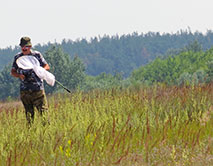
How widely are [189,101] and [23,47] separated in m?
3.29

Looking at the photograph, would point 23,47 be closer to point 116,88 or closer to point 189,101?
point 189,101

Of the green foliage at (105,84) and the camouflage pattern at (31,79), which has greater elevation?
the camouflage pattern at (31,79)

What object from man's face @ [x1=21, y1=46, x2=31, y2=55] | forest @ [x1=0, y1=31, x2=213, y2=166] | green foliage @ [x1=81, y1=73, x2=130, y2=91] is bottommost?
green foliage @ [x1=81, y1=73, x2=130, y2=91]

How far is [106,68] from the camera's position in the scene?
183000 millimetres

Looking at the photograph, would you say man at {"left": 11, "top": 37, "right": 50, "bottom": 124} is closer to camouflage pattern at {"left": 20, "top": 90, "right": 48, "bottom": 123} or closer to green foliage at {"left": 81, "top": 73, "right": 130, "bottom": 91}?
camouflage pattern at {"left": 20, "top": 90, "right": 48, "bottom": 123}

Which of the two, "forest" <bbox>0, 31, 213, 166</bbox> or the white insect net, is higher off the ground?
the white insect net

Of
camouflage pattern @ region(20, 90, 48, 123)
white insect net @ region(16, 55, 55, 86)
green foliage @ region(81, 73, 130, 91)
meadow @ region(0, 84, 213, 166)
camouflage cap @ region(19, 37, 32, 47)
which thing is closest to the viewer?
meadow @ region(0, 84, 213, 166)

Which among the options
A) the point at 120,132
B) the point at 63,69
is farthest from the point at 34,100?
the point at 63,69

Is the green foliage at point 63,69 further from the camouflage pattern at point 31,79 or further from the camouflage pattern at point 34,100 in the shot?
the camouflage pattern at point 31,79

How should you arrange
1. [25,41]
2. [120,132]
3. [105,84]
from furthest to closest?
[105,84] < [25,41] < [120,132]

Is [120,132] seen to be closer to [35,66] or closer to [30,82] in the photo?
[35,66]

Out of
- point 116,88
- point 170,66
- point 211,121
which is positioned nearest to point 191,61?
point 170,66

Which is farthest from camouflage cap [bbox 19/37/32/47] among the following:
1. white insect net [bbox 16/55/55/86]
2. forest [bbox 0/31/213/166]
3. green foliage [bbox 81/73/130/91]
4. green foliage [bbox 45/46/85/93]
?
green foliage [bbox 45/46/85/93]

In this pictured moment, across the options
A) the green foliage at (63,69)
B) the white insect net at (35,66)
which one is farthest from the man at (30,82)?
the green foliage at (63,69)
